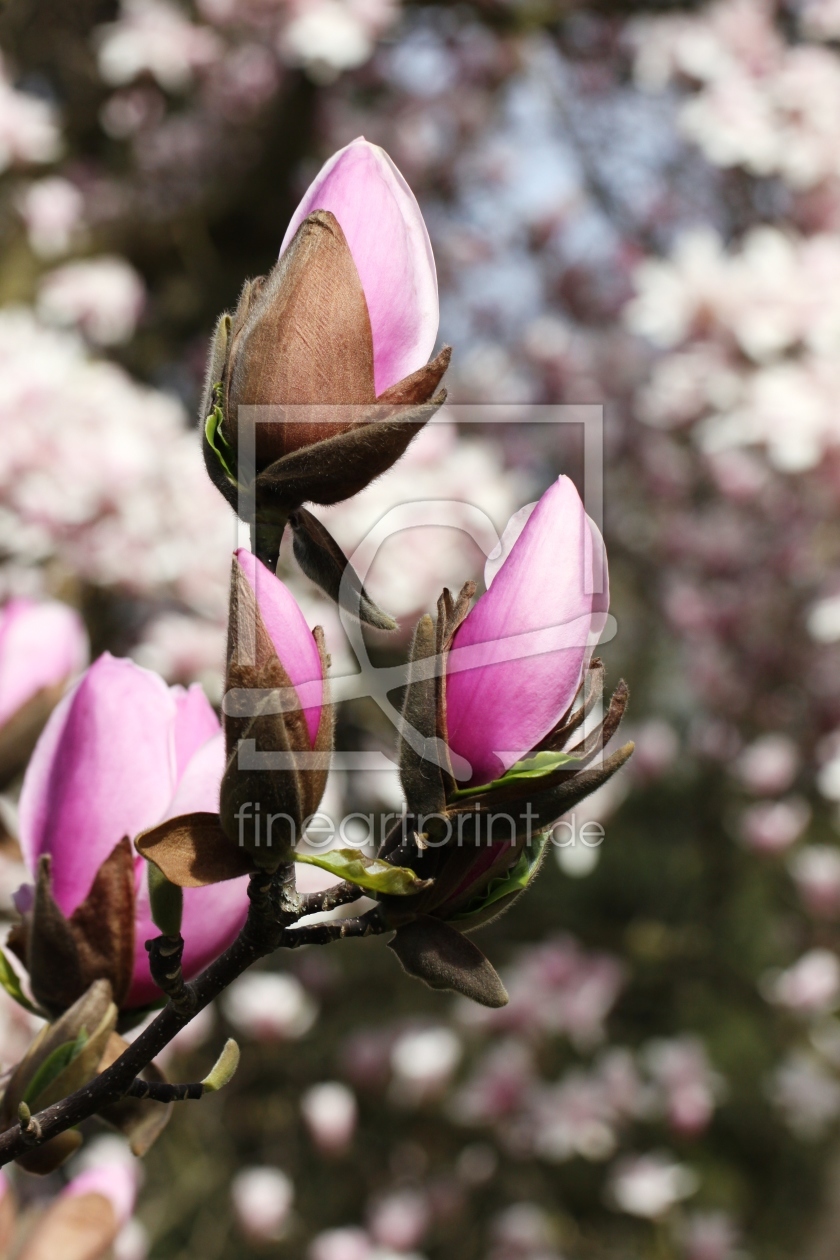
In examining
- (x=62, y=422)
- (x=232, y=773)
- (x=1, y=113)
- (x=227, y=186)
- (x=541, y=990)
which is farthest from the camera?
(x=227, y=186)

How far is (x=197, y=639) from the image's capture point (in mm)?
1590

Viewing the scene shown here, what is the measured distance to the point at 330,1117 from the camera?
2.04 metres

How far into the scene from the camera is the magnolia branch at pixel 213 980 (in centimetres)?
32

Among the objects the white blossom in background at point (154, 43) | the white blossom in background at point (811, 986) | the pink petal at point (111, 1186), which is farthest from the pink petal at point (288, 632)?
the white blossom in background at point (154, 43)

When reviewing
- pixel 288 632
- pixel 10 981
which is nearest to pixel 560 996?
pixel 10 981

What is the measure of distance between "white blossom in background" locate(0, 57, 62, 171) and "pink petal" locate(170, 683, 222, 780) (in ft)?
6.28

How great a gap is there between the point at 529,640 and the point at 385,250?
127 millimetres

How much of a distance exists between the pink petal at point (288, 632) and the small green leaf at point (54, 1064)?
0.45 feet

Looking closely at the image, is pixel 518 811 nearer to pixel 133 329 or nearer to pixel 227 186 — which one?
pixel 133 329

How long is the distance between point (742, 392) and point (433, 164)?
1543 millimetres

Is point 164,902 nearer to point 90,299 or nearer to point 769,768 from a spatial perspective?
point 90,299

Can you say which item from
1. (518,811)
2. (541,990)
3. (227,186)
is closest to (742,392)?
(541,990)

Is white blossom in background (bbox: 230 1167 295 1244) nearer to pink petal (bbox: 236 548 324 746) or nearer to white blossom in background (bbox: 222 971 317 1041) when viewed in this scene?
white blossom in background (bbox: 222 971 317 1041)

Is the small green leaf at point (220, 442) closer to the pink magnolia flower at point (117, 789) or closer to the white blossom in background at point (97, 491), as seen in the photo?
the pink magnolia flower at point (117, 789)
